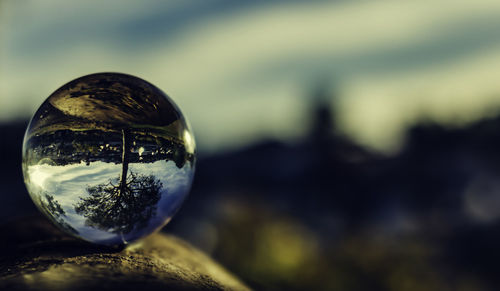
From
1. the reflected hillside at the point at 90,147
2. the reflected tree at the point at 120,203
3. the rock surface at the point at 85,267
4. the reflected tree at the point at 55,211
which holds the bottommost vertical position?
the rock surface at the point at 85,267

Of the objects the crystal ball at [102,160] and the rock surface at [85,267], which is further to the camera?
the crystal ball at [102,160]

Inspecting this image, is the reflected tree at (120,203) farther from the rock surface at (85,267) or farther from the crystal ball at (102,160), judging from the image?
the rock surface at (85,267)

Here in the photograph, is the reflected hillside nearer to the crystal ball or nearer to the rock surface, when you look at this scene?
the crystal ball

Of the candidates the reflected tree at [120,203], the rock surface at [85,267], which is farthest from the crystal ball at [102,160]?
the rock surface at [85,267]

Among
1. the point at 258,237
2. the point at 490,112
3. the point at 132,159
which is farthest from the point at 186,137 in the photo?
→ the point at 490,112

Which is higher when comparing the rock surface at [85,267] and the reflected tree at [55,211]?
the reflected tree at [55,211]

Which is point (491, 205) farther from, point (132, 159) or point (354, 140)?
point (132, 159)

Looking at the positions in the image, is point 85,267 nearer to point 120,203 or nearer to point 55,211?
point 120,203

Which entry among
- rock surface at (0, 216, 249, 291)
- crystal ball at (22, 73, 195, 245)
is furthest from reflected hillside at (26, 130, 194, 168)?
rock surface at (0, 216, 249, 291)
